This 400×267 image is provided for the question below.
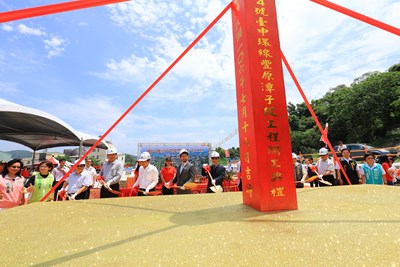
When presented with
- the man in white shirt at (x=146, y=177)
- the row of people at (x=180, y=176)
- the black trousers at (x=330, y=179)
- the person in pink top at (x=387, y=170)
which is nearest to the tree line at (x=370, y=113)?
the person in pink top at (x=387, y=170)

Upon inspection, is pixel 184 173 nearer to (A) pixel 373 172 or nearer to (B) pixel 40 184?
(B) pixel 40 184

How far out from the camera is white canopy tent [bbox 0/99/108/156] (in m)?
10.0

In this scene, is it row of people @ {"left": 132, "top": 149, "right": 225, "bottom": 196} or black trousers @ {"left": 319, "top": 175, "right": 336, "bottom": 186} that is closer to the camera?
row of people @ {"left": 132, "top": 149, "right": 225, "bottom": 196}

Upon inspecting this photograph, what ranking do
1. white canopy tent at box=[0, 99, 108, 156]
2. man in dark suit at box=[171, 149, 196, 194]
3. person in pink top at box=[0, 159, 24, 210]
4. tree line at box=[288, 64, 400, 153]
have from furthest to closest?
tree line at box=[288, 64, 400, 153] → white canopy tent at box=[0, 99, 108, 156] → man in dark suit at box=[171, 149, 196, 194] → person in pink top at box=[0, 159, 24, 210]

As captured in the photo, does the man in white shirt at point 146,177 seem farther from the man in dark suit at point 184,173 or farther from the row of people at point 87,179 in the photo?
the man in dark suit at point 184,173

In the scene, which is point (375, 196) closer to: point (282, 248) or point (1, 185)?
point (282, 248)

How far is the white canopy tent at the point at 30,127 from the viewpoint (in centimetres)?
1000

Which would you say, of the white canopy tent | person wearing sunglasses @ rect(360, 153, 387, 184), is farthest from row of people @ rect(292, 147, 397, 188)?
the white canopy tent

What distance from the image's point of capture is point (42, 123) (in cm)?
1235

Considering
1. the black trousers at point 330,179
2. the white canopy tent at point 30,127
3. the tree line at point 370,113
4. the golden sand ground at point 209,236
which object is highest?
the tree line at point 370,113

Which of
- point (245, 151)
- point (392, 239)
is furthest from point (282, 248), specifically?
point (245, 151)

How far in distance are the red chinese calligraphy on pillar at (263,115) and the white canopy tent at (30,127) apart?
11.3m

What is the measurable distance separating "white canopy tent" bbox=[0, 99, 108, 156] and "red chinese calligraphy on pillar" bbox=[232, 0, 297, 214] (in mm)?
11282

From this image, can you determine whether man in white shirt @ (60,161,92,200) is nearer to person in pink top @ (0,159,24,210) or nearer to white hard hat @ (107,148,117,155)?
white hard hat @ (107,148,117,155)
